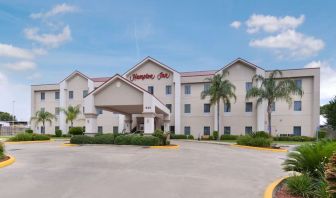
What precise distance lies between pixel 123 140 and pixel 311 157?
20.1 m

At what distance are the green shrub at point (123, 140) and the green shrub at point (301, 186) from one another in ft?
65.0

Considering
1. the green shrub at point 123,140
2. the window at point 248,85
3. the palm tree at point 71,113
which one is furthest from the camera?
the palm tree at point 71,113

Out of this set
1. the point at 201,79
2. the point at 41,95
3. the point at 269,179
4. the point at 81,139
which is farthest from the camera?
the point at 41,95

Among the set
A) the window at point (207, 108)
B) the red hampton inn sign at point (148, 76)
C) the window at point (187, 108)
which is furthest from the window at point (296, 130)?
the red hampton inn sign at point (148, 76)

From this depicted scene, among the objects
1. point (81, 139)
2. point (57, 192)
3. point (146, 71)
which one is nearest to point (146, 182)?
point (57, 192)

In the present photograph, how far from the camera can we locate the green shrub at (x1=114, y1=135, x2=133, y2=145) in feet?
87.7

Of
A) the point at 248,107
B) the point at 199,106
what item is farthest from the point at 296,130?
the point at 199,106

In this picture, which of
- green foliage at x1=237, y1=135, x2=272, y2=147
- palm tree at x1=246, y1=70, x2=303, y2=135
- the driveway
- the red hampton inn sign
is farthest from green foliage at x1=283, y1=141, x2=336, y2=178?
the red hampton inn sign

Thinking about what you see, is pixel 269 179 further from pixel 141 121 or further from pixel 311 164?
pixel 141 121

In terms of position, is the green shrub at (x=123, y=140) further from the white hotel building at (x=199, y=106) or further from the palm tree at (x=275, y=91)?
the palm tree at (x=275, y=91)

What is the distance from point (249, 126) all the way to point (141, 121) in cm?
1652

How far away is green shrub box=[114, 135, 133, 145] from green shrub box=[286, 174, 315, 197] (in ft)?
65.0

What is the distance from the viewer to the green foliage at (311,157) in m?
8.31

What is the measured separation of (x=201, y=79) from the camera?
47.4m
